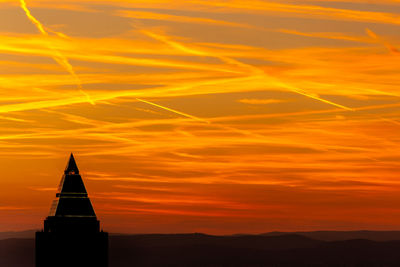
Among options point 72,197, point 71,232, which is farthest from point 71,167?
point 71,232

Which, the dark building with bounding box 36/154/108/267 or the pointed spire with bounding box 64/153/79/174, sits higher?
the pointed spire with bounding box 64/153/79/174

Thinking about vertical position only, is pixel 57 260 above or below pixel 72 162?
below

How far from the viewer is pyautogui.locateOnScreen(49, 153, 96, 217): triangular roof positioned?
175 meters

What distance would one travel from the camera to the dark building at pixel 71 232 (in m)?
175

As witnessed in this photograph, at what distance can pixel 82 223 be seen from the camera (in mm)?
178625

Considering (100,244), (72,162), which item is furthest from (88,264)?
(72,162)

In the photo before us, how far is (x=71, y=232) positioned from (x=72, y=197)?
19.4 ft

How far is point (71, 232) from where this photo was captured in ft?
585

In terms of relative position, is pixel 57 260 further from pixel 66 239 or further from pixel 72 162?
pixel 72 162

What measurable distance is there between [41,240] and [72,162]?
13.2m

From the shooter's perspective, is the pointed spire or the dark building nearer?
the pointed spire

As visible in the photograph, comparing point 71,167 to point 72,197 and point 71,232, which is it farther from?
point 71,232

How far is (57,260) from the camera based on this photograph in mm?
182250

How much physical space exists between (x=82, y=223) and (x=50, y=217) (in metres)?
4.58
